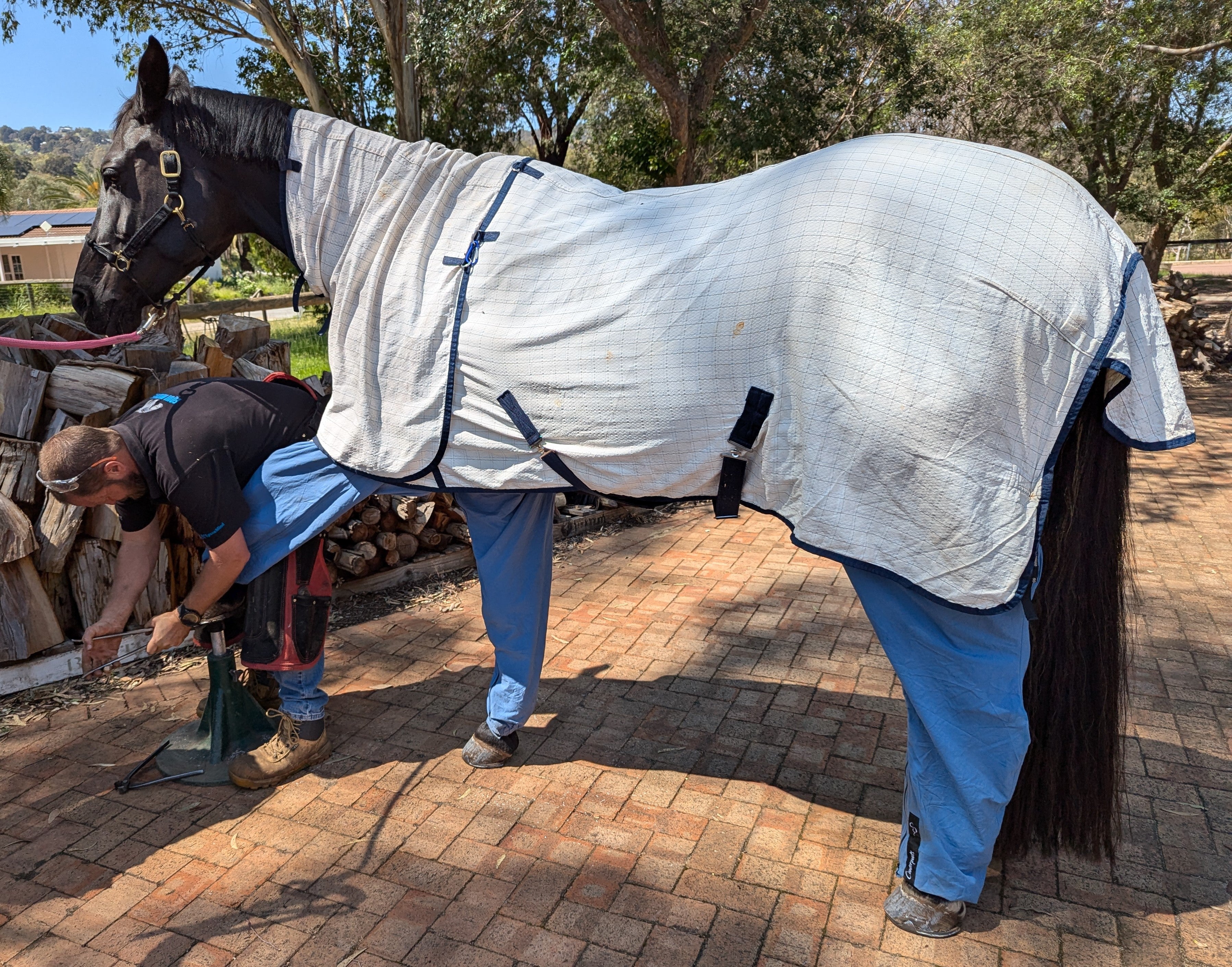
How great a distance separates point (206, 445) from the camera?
259 cm

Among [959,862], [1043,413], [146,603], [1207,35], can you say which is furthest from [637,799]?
[1207,35]

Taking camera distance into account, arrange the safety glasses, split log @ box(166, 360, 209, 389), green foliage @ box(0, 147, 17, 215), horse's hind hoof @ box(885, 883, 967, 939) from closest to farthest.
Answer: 1. horse's hind hoof @ box(885, 883, 967, 939)
2. the safety glasses
3. split log @ box(166, 360, 209, 389)
4. green foliage @ box(0, 147, 17, 215)

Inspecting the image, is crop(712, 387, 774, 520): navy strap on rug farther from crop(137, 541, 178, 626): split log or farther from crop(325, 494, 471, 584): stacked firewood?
crop(137, 541, 178, 626): split log

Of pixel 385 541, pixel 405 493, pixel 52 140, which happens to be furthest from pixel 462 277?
pixel 52 140

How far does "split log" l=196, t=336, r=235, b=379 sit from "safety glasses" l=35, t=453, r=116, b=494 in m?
1.93

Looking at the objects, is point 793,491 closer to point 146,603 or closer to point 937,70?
point 146,603

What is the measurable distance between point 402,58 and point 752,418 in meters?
9.61

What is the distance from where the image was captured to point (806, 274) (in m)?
1.84

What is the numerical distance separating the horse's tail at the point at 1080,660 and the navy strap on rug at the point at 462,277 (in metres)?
1.29

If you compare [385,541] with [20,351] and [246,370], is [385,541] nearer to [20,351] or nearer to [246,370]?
[246,370]

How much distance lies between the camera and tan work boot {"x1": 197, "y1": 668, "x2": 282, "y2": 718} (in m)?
3.31

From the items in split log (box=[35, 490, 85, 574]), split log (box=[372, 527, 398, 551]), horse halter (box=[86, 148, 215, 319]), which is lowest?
split log (box=[372, 527, 398, 551])

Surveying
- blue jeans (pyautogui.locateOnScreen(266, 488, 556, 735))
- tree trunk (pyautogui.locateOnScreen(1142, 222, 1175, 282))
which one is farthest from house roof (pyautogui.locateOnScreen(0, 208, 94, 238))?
blue jeans (pyautogui.locateOnScreen(266, 488, 556, 735))

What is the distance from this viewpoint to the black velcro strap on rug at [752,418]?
1.93 m
